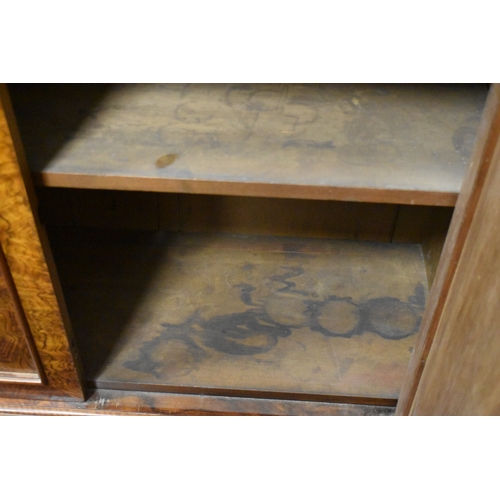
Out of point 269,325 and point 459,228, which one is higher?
point 459,228

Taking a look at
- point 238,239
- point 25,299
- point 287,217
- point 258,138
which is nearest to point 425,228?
point 287,217

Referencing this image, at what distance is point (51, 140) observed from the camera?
706mm

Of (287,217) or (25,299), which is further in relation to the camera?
(287,217)

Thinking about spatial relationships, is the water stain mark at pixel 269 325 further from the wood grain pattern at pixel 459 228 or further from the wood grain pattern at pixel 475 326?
the wood grain pattern at pixel 475 326

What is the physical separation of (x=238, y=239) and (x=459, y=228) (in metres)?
0.74

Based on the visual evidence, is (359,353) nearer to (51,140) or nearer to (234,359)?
(234,359)

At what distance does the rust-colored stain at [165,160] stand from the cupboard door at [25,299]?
0.51 ft

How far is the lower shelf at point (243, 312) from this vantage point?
3.13 ft

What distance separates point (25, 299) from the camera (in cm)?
77

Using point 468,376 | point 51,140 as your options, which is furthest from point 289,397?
point 51,140

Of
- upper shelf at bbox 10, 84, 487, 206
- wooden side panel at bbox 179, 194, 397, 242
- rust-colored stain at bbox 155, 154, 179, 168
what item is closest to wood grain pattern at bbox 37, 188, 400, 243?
wooden side panel at bbox 179, 194, 397, 242

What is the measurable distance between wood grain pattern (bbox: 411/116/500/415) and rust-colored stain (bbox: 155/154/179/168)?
352 millimetres

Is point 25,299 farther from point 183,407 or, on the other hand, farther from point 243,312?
point 243,312

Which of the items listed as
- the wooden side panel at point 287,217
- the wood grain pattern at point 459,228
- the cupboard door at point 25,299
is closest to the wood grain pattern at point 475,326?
the wood grain pattern at point 459,228
